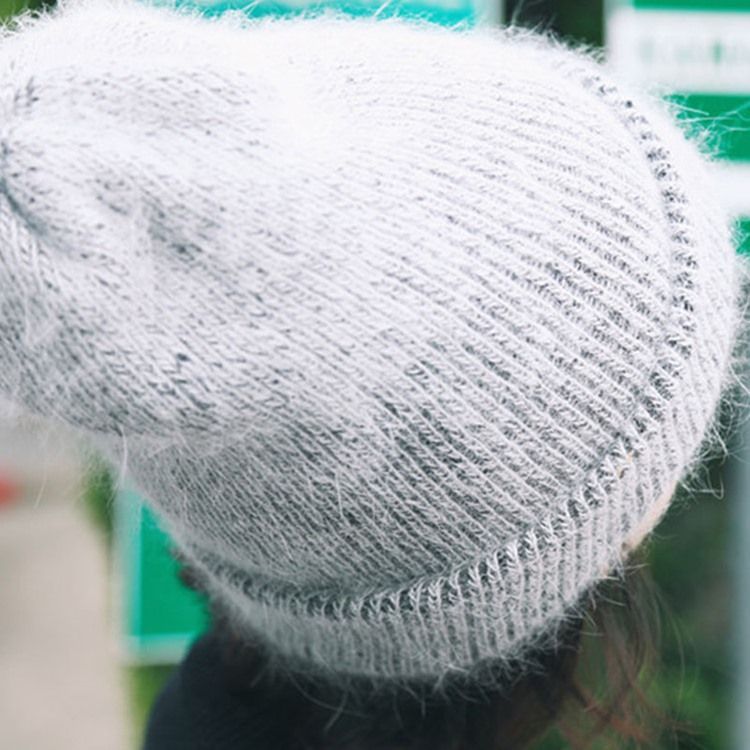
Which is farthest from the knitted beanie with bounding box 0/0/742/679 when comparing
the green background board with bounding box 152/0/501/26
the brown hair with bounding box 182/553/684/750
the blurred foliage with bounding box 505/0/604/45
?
the blurred foliage with bounding box 505/0/604/45

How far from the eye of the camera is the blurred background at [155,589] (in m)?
2.54

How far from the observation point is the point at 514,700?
59.1 inches

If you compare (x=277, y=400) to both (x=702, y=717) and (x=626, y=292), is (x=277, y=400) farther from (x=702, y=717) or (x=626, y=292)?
(x=702, y=717)

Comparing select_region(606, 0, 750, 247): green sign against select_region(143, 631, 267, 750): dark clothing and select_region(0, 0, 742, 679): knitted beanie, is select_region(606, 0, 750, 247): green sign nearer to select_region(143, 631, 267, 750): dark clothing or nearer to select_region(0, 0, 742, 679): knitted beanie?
select_region(0, 0, 742, 679): knitted beanie

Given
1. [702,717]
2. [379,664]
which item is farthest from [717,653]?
[379,664]

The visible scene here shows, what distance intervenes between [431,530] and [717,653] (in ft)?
8.09

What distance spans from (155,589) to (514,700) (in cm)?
139

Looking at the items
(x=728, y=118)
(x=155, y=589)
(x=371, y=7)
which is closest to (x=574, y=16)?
(x=728, y=118)

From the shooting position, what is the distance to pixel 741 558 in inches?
110

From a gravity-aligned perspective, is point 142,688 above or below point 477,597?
below

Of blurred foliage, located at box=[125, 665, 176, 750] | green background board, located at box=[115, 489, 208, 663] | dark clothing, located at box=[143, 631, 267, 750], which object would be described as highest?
dark clothing, located at box=[143, 631, 267, 750]

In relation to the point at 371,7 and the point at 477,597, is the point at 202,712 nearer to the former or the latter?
the point at 477,597

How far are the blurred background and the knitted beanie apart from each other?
0.19 metres

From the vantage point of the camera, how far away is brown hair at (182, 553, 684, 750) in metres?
1.48
